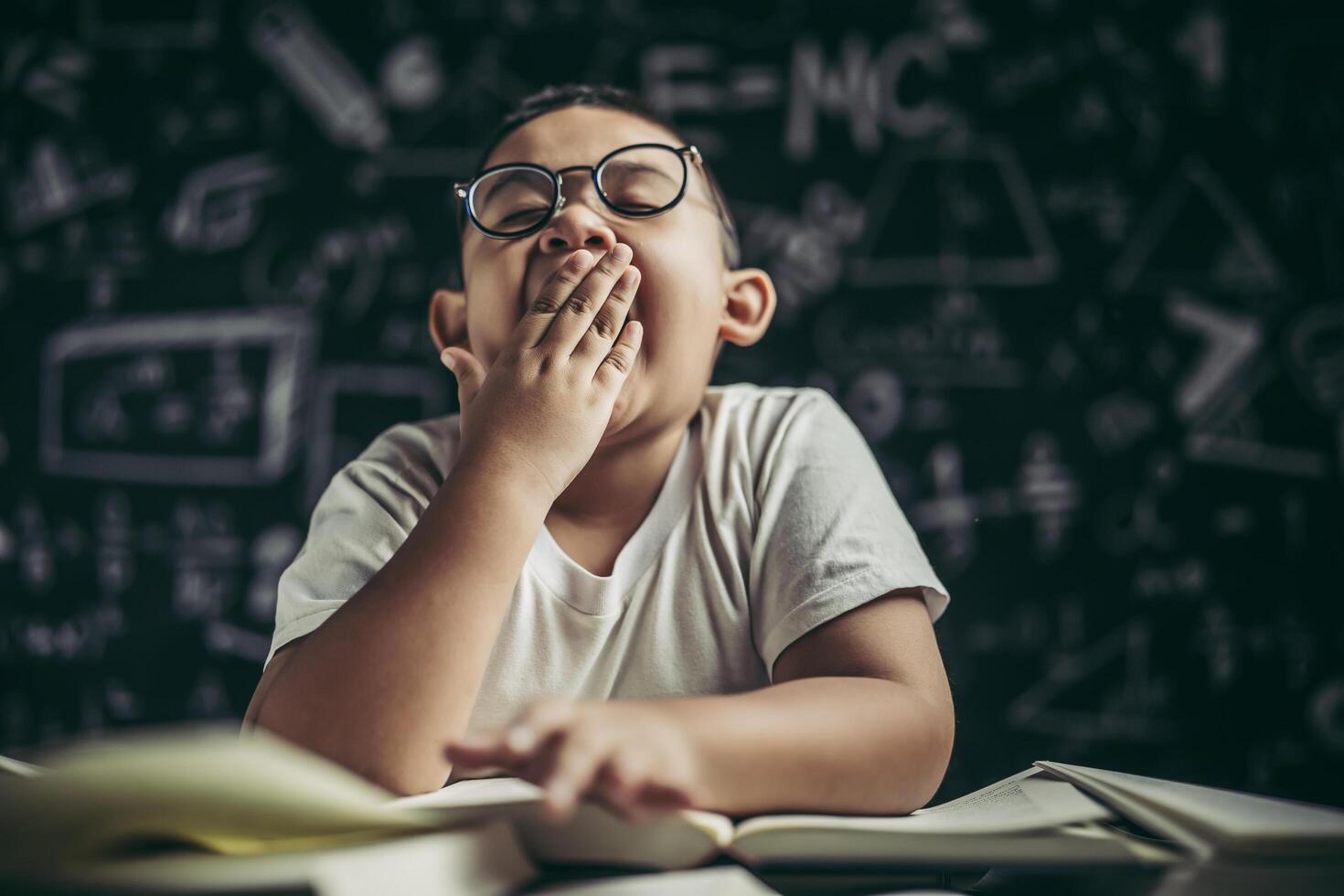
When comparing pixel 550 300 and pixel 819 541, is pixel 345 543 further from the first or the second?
pixel 819 541

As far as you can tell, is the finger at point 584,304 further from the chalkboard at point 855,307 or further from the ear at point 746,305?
the chalkboard at point 855,307

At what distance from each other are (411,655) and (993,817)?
34cm

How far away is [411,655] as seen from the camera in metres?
0.56

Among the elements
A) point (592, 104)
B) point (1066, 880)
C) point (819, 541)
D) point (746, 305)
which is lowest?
point (1066, 880)

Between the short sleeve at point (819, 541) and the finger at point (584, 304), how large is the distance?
0.75 feet

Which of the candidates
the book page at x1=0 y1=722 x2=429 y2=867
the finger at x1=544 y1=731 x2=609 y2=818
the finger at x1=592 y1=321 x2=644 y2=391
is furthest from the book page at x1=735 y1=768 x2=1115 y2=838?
the finger at x1=592 y1=321 x2=644 y2=391

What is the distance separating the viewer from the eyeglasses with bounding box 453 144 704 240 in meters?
0.83

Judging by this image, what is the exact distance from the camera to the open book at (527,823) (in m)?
0.38

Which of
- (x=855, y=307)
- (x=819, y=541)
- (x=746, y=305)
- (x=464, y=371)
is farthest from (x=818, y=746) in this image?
(x=855, y=307)

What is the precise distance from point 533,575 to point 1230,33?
1.63 m

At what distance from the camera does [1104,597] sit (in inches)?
62.9

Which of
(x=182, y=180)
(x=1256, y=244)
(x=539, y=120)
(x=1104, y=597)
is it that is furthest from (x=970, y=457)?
(x=182, y=180)

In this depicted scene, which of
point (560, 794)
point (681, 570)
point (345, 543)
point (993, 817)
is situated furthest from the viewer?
point (681, 570)

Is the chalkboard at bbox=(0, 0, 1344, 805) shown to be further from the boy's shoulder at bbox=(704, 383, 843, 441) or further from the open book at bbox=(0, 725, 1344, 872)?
the open book at bbox=(0, 725, 1344, 872)
